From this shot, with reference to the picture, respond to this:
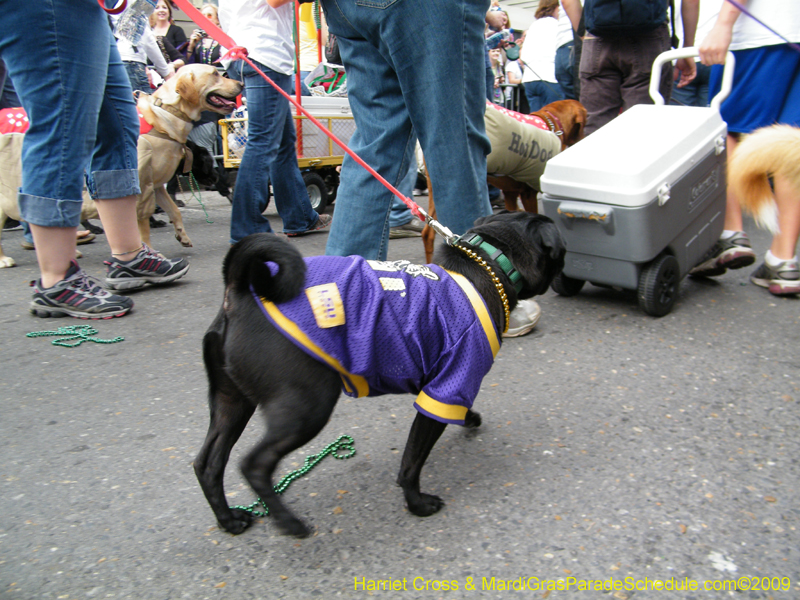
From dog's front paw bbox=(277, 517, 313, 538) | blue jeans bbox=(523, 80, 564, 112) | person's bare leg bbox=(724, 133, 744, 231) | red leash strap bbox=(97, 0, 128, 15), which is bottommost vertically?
dog's front paw bbox=(277, 517, 313, 538)

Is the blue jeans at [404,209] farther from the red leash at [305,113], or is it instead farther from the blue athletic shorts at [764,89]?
the blue athletic shorts at [764,89]

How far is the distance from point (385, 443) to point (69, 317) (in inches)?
81.2

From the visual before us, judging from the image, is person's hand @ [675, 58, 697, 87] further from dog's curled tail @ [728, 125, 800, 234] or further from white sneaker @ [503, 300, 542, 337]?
white sneaker @ [503, 300, 542, 337]

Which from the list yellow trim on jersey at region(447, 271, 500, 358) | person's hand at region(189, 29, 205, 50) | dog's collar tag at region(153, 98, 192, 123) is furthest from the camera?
person's hand at region(189, 29, 205, 50)

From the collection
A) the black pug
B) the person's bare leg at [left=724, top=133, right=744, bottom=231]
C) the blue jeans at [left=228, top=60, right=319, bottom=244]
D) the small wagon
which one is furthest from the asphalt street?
the small wagon

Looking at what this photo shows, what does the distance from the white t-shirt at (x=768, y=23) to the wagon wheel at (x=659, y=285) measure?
4.03 ft

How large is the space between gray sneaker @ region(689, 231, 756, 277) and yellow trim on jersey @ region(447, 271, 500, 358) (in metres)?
2.16

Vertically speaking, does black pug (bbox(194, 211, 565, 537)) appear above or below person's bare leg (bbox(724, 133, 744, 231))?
above

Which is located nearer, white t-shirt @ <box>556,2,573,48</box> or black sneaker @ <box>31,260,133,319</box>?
black sneaker @ <box>31,260,133,319</box>

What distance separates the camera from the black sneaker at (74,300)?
2992 mm

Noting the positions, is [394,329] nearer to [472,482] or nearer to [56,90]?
[472,482]

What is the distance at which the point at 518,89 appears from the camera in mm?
9367

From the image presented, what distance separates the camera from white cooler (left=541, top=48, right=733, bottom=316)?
2.71m

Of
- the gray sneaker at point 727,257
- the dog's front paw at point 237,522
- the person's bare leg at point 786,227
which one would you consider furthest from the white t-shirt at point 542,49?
the dog's front paw at point 237,522
